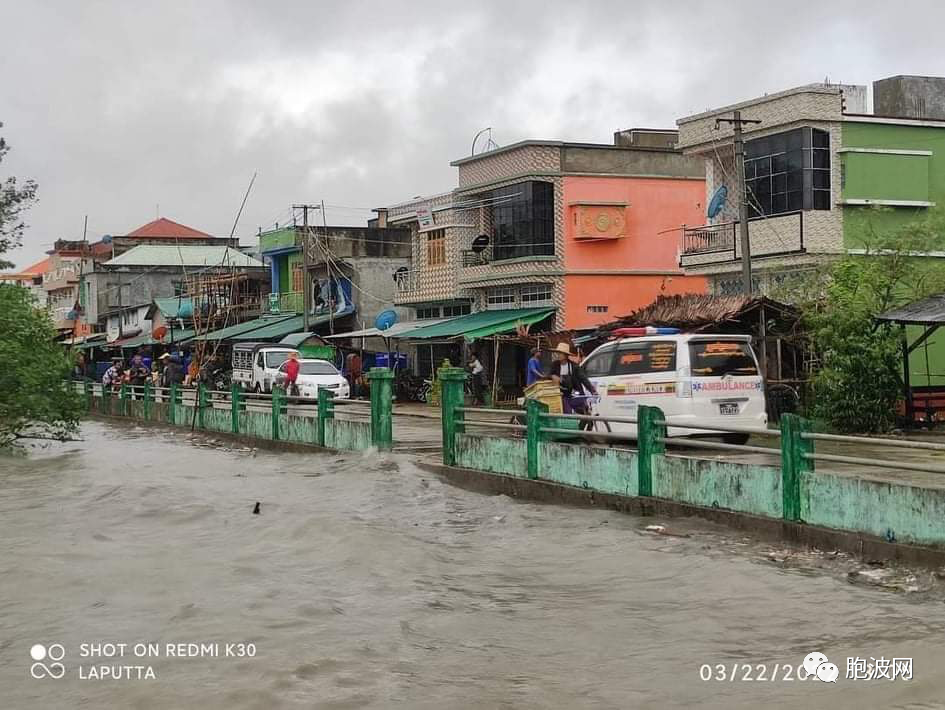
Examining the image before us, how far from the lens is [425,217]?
42062 millimetres

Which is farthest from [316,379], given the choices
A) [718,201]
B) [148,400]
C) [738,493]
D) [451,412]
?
[738,493]

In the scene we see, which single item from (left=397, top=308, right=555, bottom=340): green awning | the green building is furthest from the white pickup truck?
the green building

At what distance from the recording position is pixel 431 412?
109 feet

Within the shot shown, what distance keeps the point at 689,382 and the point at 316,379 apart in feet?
64.4

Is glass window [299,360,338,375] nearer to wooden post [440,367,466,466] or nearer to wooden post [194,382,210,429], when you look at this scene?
wooden post [194,382,210,429]

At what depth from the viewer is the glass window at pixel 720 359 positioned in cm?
1725

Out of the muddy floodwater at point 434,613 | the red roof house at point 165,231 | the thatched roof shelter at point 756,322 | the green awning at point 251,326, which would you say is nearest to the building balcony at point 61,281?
the red roof house at point 165,231

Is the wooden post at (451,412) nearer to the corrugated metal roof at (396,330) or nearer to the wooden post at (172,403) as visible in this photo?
the wooden post at (172,403)

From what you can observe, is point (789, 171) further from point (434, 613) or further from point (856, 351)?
point (434, 613)

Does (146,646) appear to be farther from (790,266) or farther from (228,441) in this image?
(790,266)

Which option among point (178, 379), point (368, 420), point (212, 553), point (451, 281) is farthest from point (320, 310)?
point (212, 553)

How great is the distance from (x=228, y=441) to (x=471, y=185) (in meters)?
16.1

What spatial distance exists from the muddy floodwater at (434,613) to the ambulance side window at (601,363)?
401 centimetres

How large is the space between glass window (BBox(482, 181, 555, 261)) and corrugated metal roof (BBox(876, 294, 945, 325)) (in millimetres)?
15973
